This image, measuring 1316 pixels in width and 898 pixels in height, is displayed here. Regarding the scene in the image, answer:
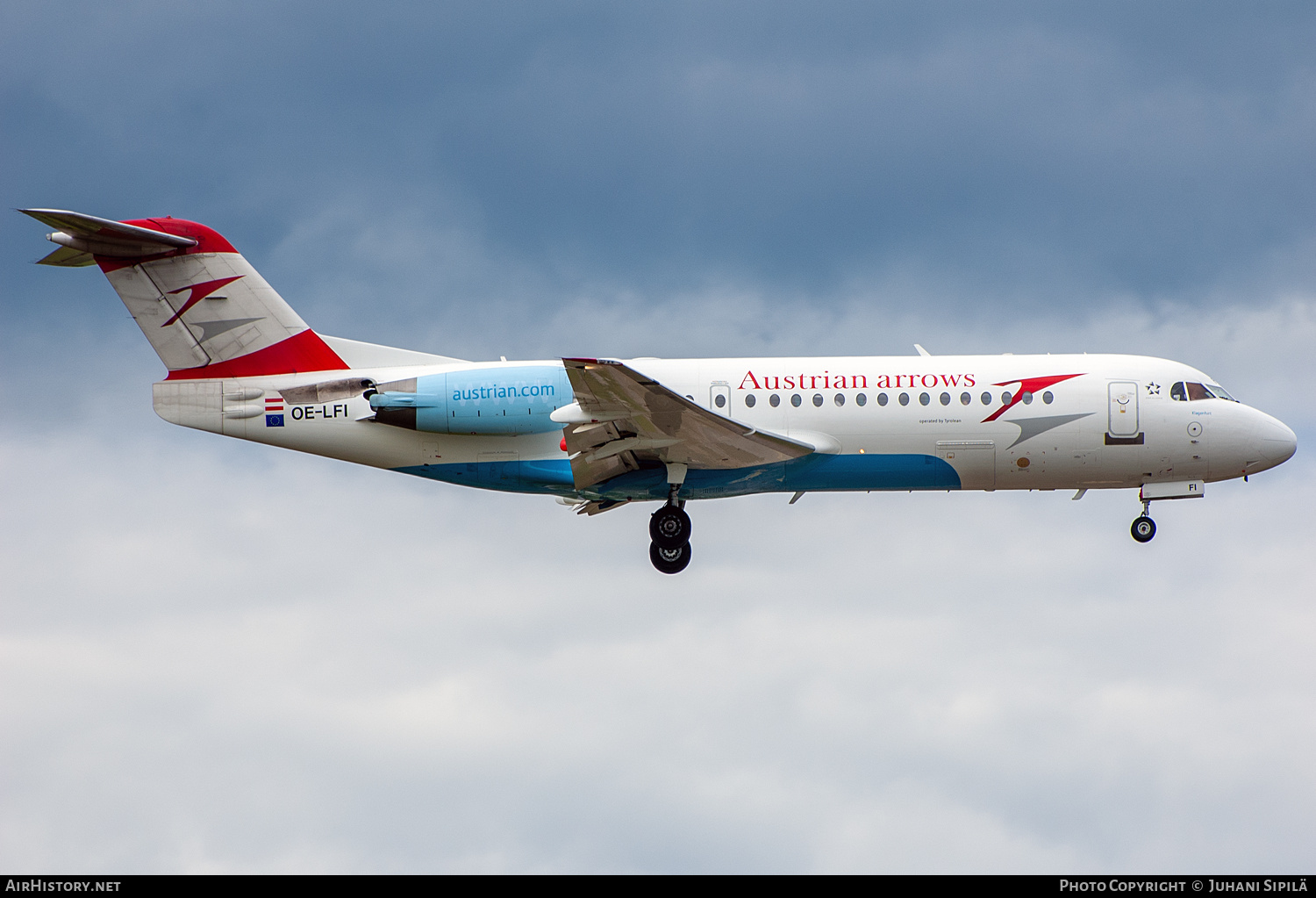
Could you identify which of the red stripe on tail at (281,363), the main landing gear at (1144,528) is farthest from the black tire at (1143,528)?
the red stripe on tail at (281,363)

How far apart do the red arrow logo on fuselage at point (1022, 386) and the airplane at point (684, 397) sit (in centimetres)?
5

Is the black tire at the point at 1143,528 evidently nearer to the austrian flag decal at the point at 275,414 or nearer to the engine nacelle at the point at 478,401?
the engine nacelle at the point at 478,401

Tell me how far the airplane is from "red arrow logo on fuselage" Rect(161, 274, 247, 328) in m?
0.03

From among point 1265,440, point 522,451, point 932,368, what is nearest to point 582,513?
point 522,451

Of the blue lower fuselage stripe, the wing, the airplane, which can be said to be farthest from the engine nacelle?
the wing

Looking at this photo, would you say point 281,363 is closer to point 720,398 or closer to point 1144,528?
point 720,398

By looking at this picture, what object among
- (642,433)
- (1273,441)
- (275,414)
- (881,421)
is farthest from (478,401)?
(1273,441)

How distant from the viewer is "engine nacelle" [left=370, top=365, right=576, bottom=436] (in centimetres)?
2438

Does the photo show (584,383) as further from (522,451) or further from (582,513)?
(582,513)

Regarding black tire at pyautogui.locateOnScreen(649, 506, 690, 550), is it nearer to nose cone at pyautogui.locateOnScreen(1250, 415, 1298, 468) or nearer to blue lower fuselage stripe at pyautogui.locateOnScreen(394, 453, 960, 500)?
blue lower fuselage stripe at pyautogui.locateOnScreen(394, 453, 960, 500)

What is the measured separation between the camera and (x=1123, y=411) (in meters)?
25.2

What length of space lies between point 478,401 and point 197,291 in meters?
6.34

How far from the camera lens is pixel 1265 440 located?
2572 centimetres
